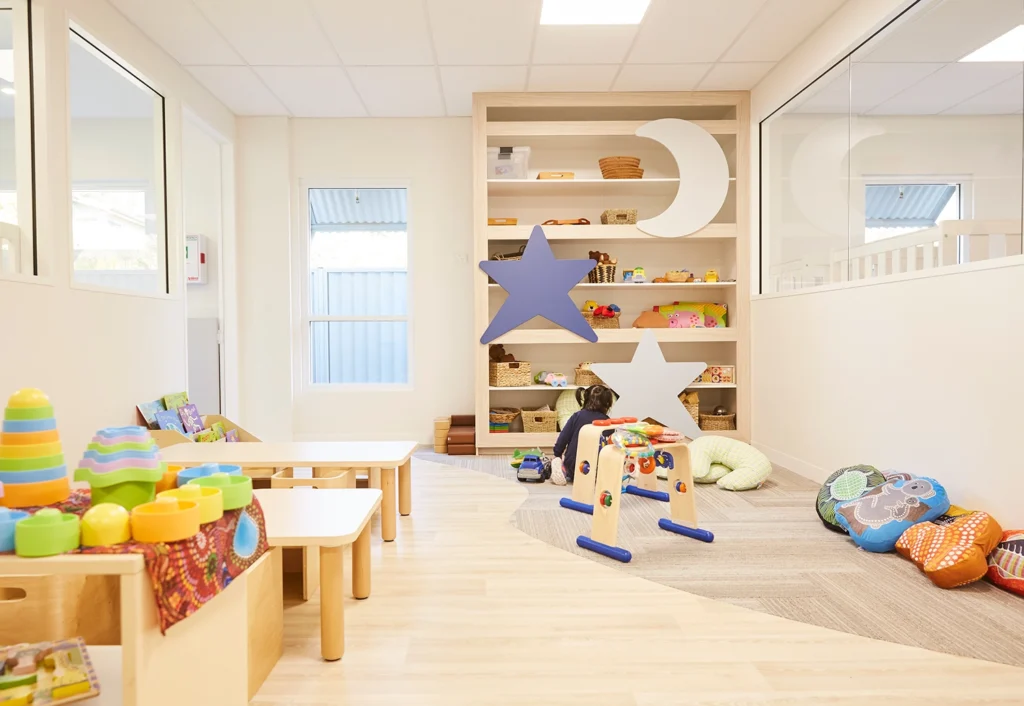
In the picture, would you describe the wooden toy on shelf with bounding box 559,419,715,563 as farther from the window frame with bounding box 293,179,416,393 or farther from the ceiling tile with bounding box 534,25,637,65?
the window frame with bounding box 293,179,416,393

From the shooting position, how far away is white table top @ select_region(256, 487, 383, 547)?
171 cm

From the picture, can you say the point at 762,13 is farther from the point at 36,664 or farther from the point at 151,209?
the point at 36,664

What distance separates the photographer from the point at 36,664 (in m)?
1.24

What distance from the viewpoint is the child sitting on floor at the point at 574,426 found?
3480 mm

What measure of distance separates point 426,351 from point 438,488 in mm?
1765

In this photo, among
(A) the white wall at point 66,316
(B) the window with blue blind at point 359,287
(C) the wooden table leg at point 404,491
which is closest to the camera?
(A) the white wall at point 66,316

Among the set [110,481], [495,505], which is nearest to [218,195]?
[495,505]

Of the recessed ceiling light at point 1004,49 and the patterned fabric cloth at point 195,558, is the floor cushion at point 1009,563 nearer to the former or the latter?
the patterned fabric cloth at point 195,558

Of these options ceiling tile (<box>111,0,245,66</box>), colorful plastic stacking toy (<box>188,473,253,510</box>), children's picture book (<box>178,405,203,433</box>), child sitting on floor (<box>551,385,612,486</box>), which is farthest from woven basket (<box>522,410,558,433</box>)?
colorful plastic stacking toy (<box>188,473,253,510</box>)

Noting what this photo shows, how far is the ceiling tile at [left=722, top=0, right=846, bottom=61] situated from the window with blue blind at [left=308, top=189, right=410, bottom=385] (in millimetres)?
2761

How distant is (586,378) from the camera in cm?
477

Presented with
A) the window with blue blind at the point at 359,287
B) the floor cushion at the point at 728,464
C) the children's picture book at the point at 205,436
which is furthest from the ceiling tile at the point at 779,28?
the children's picture book at the point at 205,436

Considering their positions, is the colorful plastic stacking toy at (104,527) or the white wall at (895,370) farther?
the white wall at (895,370)

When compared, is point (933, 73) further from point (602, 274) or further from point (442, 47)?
point (442, 47)
